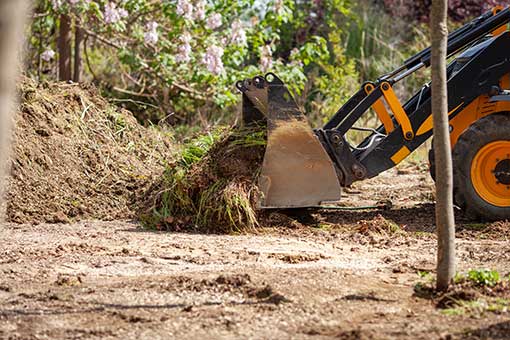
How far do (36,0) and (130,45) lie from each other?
1.46 meters

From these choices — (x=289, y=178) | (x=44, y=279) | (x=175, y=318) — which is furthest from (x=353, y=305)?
(x=289, y=178)

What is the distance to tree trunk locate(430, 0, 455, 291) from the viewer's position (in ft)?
16.9

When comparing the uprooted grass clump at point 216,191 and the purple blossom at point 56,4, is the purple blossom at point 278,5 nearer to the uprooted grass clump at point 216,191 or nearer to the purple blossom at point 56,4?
the purple blossom at point 56,4

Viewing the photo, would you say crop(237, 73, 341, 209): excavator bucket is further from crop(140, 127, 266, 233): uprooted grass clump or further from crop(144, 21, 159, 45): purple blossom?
crop(144, 21, 159, 45): purple blossom

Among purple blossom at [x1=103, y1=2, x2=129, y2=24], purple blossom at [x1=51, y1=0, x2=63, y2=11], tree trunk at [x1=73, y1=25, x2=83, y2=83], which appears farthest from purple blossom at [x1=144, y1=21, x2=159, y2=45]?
tree trunk at [x1=73, y1=25, x2=83, y2=83]

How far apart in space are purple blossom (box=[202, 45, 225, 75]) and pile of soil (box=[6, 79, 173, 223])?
80.2 inches

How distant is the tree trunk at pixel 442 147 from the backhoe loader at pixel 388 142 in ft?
8.93

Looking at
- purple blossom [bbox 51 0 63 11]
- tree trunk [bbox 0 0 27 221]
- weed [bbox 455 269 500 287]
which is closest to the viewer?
tree trunk [bbox 0 0 27 221]

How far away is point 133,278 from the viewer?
5895 millimetres

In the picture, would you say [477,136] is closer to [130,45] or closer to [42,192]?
[42,192]

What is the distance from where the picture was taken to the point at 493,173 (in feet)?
27.0

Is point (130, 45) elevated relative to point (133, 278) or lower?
elevated

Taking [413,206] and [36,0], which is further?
[36,0]

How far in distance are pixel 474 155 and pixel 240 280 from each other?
3384mm
